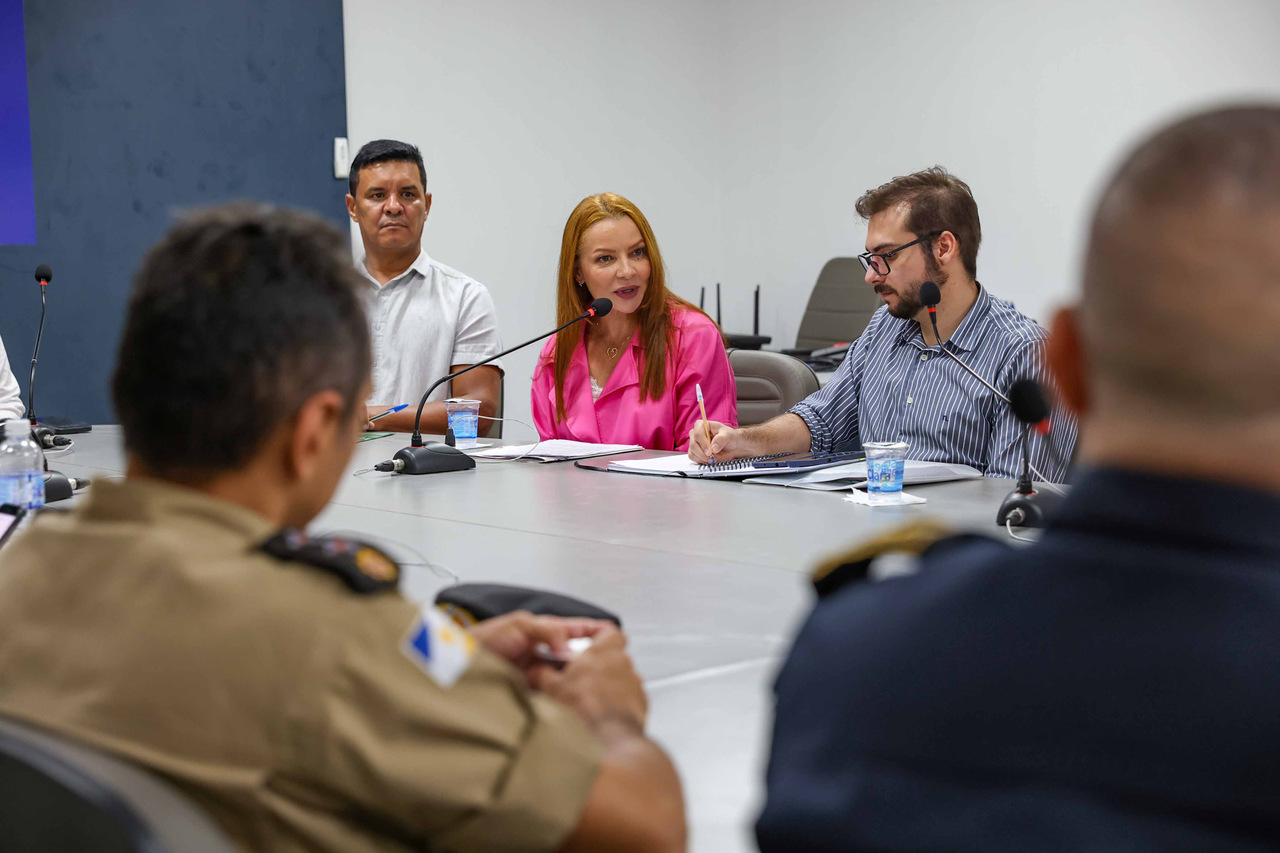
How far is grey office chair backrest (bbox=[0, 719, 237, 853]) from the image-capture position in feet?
1.74

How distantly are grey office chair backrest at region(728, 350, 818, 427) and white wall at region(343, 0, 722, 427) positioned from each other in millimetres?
1889

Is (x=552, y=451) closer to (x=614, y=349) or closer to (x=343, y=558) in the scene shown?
(x=614, y=349)

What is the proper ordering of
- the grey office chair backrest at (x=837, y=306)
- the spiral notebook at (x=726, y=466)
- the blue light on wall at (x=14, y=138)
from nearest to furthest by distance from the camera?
1. the spiral notebook at (x=726, y=466)
2. the blue light on wall at (x=14, y=138)
3. the grey office chair backrest at (x=837, y=306)

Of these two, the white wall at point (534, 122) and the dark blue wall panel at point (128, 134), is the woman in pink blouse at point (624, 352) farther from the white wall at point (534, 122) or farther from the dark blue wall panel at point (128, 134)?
the white wall at point (534, 122)

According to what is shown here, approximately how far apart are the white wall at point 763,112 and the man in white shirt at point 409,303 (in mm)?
1207

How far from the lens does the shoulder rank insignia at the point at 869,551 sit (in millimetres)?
708

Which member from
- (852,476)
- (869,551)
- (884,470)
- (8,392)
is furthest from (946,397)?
(8,392)

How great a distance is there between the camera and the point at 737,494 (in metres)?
2.08

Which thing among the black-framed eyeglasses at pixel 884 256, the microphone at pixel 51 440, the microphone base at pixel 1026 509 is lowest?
the microphone at pixel 51 440

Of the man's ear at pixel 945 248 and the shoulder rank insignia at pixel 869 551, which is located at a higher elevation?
the man's ear at pixel 945 248

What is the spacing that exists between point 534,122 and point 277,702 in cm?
485

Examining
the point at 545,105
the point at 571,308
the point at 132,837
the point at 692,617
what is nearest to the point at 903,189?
the point at 571,308

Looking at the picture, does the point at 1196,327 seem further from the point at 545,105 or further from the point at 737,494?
the point at 545,105

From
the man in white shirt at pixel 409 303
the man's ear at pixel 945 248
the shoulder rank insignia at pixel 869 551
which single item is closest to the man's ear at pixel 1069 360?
the shoulder rank insignia at pixel 869 551
